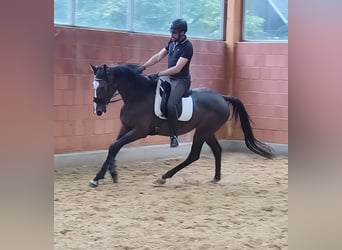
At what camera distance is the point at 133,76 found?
211 inches

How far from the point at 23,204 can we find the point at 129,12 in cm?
557

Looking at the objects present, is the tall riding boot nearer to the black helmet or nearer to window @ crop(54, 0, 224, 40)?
the black helmet

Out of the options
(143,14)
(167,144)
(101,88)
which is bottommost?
(167,144)

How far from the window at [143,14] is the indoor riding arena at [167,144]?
0.01m

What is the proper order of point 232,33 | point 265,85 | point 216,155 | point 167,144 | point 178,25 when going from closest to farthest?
point 178,25 → point 216,155 → point 167,144 → point 265,85 → point 232,33

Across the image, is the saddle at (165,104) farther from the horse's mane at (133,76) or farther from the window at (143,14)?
the window at (143,14)

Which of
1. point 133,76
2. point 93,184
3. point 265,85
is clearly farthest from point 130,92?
point 265,85

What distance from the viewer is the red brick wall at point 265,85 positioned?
24.5ft

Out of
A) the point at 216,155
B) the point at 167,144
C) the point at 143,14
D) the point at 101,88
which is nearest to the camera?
the point at 101,88

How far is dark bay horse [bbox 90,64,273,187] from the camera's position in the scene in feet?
17.0

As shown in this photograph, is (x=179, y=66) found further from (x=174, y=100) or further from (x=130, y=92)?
(x=130, y=92)

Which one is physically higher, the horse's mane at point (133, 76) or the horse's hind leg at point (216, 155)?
the horse's mane at point (133, 76)

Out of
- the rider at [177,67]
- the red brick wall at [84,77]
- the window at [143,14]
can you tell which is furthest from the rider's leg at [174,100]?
the window at [143,14]

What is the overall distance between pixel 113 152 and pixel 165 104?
67 cm
